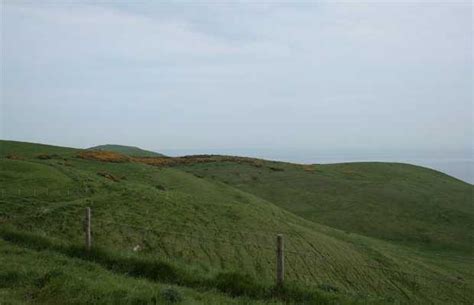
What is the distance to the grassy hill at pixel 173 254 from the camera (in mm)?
12109

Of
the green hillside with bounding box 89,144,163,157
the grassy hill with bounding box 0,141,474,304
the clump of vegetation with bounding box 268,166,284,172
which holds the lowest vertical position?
the grassy hill with bounding box 0,141,474,304

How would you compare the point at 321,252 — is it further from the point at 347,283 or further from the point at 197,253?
the point at 197,253

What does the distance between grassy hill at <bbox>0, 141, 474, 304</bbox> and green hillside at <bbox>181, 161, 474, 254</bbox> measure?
17.2 ft

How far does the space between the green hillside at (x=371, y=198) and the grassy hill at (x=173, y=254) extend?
5.25m

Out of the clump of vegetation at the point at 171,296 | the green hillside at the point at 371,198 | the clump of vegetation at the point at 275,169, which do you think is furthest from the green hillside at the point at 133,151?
the clump of vegetation at the point at 171,296

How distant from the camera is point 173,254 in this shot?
20.0 metres

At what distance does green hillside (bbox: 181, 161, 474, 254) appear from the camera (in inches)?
1695

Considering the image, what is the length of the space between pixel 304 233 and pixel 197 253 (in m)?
10.2

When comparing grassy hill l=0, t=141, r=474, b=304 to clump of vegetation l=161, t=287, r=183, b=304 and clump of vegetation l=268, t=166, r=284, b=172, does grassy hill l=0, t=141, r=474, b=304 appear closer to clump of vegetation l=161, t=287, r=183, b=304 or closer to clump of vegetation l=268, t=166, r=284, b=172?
clump of vegetation l=161, t=287, r=183, b=304

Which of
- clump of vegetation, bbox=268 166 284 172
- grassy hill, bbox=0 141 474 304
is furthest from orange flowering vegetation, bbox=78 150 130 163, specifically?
clump of vegetation, bbox=268 166 284 172

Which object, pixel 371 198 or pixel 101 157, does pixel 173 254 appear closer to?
pixel 101 157

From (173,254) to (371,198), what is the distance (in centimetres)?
3643

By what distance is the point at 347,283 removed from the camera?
22891mm

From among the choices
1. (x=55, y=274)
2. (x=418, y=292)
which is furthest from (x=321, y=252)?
(x=55, y=274)
